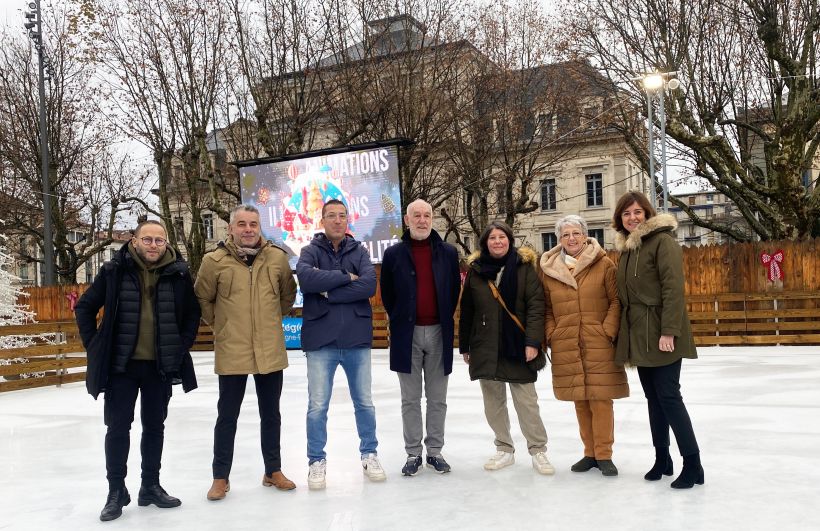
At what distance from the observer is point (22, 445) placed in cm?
662

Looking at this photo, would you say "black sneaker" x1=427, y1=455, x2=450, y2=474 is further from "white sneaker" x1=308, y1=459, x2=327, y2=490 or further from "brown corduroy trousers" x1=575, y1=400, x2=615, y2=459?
"brown corduroy trousers" x1=575, y1=400, x2=615, y2=459

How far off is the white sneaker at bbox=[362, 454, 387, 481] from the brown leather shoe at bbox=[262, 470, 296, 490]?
0.52 meters

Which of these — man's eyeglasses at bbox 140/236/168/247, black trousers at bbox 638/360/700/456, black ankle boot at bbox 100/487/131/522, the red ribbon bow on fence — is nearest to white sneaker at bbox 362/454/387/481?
black ankle boot at bbox 100/487/131/522

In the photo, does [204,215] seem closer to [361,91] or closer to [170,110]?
[170,110]

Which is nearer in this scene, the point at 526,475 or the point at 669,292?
the point at 669,292

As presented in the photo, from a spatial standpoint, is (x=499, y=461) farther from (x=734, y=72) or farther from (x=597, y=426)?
(x=734, y=72)

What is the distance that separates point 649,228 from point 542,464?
1768 millimetres

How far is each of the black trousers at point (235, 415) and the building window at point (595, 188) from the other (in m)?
34.1

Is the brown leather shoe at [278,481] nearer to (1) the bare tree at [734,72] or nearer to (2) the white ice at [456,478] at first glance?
(2) the white ice at [456,478]

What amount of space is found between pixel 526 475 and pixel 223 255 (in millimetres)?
2539

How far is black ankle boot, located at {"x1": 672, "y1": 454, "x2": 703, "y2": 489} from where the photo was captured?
433 centimetres

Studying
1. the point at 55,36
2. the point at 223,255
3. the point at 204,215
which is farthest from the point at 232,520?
the point at 204,215

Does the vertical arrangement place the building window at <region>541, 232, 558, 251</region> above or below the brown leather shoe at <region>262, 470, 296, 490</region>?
above

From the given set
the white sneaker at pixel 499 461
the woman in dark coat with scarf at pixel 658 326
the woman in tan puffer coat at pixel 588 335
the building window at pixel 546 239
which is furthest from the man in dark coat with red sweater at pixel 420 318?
the building window at pixel 546 239
